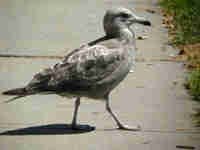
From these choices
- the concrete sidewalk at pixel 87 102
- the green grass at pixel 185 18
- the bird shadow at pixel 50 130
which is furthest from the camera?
the green grass at pixel 185 18

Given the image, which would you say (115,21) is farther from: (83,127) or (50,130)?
(50,130)

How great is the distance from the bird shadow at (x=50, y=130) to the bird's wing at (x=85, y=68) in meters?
0.45

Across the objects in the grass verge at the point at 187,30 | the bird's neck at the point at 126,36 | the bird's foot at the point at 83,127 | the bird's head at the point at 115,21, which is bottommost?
the bird's foot at the point at 83,127

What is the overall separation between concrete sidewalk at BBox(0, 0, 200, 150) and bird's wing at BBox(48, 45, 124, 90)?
0.51 metres

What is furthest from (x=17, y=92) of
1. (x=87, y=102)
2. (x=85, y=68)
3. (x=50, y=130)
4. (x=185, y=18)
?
(x=185, y=18)

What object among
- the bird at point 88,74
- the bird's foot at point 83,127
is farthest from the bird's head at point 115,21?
the bird's foot at point 83,127

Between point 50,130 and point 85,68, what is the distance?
748 mm

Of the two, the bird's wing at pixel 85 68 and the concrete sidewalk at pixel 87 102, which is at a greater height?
the bird's wing at pixel 85 68

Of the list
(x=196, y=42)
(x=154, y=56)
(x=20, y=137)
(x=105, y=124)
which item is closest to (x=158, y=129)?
(x=105, y=124)

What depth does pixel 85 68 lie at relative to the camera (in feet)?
24.9

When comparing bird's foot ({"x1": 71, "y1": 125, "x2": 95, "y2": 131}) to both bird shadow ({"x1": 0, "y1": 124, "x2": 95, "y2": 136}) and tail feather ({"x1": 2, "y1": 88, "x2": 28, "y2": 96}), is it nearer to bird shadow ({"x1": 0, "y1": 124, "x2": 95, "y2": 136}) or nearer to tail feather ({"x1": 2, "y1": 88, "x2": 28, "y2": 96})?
bird shadow ({"x1": 0, "y1": 124, "x2": 95, "y2": 136})

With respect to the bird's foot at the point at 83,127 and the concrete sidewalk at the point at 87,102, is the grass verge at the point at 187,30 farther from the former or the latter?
the bird's foot at the point at 83,127

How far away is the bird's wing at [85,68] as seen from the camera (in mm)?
7562

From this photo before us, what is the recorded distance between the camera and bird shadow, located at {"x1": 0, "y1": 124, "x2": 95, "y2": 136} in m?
7.45
